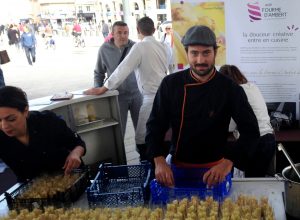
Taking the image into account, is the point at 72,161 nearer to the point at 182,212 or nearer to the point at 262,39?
the point at 182,212

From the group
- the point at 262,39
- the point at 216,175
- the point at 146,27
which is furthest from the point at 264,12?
the point at 216,175

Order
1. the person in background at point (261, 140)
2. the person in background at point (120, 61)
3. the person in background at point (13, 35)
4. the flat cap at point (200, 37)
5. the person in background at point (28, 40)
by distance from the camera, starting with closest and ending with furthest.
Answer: the flat cap at point (200, 37)
the person in background at point (261, 140)
the person in background at point (120, 61)
the person in background at point (28, 40)
the person in background at point (13, 35)

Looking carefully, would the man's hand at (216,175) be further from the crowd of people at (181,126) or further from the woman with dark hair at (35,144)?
the woman with dark hair at (35,144)

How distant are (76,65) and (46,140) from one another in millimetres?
8545

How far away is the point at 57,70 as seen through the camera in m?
9.41

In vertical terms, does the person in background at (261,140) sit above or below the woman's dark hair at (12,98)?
below

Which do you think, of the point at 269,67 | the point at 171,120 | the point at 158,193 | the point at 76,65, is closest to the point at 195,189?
the point at 158,193

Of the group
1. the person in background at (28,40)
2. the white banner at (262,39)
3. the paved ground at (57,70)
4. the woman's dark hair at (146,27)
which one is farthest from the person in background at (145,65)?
the person in background at (28,40)

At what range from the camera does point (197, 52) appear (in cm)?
151

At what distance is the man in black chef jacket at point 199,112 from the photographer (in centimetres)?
153

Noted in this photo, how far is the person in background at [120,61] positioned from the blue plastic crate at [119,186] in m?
1.67

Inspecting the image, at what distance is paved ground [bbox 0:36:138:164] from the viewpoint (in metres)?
7.06

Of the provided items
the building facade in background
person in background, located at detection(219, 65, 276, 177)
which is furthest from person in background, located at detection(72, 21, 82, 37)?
person in background, located at detection(219, 65, 276, 177)

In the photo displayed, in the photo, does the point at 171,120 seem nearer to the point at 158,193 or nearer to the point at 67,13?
the point at 158,193
